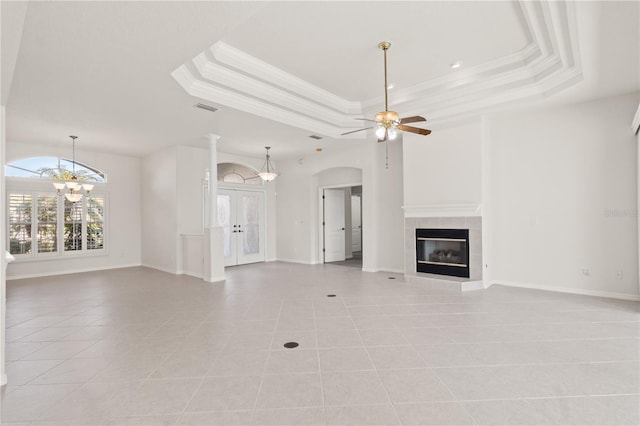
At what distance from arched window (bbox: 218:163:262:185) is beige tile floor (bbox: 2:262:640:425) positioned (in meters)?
4.14

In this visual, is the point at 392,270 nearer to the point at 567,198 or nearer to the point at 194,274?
the point at 567,198

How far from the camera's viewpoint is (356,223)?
449 inches

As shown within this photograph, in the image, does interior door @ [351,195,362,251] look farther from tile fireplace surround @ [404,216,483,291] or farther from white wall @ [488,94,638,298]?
white wall @ [488,94,638,298]

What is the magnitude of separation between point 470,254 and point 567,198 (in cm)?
167

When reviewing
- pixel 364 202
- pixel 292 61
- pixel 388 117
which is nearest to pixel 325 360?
pixel 388 117

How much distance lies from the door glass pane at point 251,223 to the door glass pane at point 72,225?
3.87m

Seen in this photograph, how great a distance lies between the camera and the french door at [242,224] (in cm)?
835

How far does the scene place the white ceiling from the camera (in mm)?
2836

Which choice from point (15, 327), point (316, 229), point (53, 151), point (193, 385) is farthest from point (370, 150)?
point (53, 151)

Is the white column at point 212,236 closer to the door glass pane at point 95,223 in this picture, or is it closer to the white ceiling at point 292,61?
the white ceiling at point 292,61

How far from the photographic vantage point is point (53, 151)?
726 cm

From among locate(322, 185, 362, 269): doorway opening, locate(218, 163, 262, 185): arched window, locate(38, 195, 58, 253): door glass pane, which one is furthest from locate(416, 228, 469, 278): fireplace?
locate(38, 195, 58, 253): door glass pane

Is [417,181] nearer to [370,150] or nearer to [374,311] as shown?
[370,150]

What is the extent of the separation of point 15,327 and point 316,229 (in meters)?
6.07
